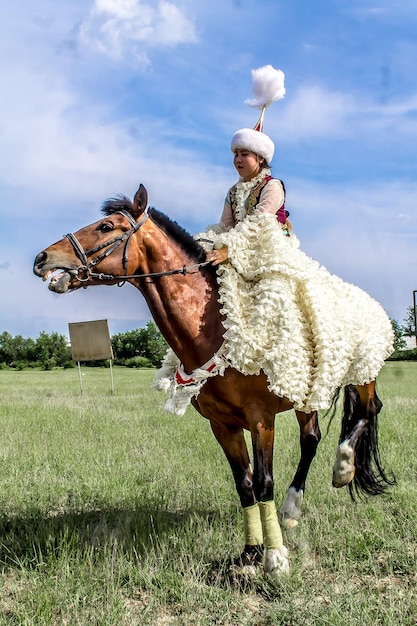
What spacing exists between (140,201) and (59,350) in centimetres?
3863

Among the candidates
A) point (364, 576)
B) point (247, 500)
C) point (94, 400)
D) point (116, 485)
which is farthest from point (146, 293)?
point (94, 400)

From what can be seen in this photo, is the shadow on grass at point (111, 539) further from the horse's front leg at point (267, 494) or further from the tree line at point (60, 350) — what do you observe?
the tree line at point (60, 350)

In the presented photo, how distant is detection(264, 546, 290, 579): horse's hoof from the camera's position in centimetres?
418

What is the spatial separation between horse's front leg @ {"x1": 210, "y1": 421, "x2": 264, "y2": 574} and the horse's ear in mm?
1721

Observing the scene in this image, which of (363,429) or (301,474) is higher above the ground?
Answer: (363,429)

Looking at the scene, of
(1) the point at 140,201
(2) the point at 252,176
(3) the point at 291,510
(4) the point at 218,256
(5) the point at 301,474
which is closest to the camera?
(1) the point at 140,201

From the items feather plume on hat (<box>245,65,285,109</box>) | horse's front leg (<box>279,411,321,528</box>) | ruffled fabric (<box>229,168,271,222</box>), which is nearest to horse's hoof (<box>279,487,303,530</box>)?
horse's front leg (<box>279,411,321,528</box>)

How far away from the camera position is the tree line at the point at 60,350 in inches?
1571

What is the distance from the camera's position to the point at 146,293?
14.3ft

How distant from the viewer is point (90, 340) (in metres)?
22.0

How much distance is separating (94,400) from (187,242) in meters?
12.8

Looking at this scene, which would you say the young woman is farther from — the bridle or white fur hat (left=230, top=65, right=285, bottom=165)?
the bridle

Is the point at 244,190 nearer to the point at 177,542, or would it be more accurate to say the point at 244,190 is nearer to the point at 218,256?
the point at 218,256

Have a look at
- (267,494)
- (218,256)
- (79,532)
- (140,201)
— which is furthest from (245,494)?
(140,201)
